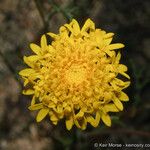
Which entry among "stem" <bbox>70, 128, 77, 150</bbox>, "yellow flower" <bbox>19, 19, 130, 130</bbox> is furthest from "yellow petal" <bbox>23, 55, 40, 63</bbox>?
Result: "stem" <bbox>70, 128, 77, 150</bbox>

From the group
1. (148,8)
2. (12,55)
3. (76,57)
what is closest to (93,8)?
(148,8)

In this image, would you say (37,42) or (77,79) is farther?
(37,42)

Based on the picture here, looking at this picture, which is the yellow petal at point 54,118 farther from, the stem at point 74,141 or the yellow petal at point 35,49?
the stem at point 74,141

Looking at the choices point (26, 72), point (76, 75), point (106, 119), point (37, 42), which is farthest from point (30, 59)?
point (37, 42)

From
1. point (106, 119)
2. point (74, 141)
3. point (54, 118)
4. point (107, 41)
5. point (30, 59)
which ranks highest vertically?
point (30, 59)

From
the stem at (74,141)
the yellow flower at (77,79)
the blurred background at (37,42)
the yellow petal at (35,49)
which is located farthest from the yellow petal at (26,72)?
the blurred background at (37,42)

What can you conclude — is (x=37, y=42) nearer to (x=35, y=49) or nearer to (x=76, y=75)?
(x=35, y=49)

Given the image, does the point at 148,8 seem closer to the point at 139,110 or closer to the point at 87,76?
the point at 139,110
